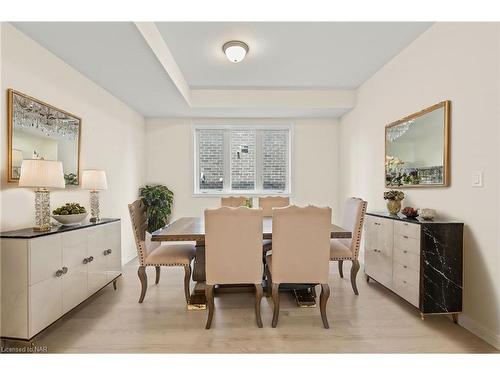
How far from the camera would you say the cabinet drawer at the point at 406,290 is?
2250 mm

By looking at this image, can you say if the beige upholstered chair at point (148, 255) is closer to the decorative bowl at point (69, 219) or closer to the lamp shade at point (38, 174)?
the decorative bowl at point (69, 219)

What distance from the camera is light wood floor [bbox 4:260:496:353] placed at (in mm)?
1928

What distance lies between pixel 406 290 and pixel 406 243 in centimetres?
42

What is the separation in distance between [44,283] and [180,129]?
11.9 feet

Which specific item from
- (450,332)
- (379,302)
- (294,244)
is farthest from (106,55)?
(450,332)

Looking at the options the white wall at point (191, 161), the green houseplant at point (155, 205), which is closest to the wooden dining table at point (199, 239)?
the green houseplant at point (155, 205)

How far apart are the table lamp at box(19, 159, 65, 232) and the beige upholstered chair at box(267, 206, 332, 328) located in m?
1.75

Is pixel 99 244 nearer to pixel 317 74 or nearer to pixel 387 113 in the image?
pixel 317 74

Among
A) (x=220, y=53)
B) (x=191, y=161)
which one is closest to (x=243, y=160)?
A: (x=191, y=161)

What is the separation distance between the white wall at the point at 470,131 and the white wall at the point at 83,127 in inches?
143

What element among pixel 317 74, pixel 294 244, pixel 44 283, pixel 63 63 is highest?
pixel 317 74

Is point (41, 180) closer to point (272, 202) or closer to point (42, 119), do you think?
point (42, 119)

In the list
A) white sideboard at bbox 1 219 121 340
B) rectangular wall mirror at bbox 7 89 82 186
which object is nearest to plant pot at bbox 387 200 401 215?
white sideboard at bbox 1 219 121 340

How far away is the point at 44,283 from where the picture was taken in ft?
6.31
